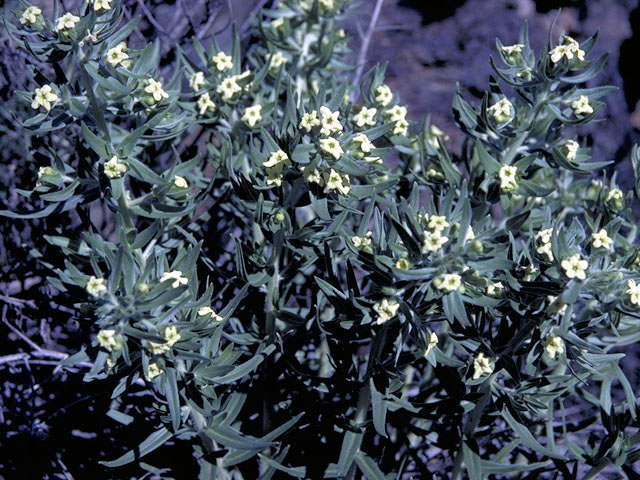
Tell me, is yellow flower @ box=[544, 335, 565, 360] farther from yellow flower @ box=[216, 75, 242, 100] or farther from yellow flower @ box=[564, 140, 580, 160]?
yellow flower @ box=[216, 75, 242, 100]

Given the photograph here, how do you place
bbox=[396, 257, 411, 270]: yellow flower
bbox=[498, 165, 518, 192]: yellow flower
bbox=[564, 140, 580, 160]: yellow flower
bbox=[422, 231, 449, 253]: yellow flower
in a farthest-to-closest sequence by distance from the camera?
bbox=[564, 140, 580, 160]: yellow flower, bbox=[498, 165, 518, 192]: yellow flower, bbox=[396, 257, 411, 270]: yellow flower, bbox=[422, 231, 449, 253]: yellow flower

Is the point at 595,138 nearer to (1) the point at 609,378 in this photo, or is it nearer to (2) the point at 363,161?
(1) the point at 609,378

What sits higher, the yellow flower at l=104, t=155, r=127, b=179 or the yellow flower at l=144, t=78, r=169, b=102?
the yellow flower at l=144, t=78, r=169, b=102

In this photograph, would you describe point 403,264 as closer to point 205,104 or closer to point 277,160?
point 277,160

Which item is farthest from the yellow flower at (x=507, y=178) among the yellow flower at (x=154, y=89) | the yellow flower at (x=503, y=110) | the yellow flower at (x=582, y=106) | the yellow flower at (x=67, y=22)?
the yellow flower at (x=67, y=22)

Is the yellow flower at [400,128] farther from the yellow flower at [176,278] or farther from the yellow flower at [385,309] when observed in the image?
the yellow flower at [176,278]

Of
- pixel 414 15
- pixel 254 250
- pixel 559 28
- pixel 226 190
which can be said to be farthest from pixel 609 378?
pixel 414 15

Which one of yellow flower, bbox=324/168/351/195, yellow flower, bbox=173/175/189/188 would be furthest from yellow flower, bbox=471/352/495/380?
yellow flower, bbox=173/175/189/188
